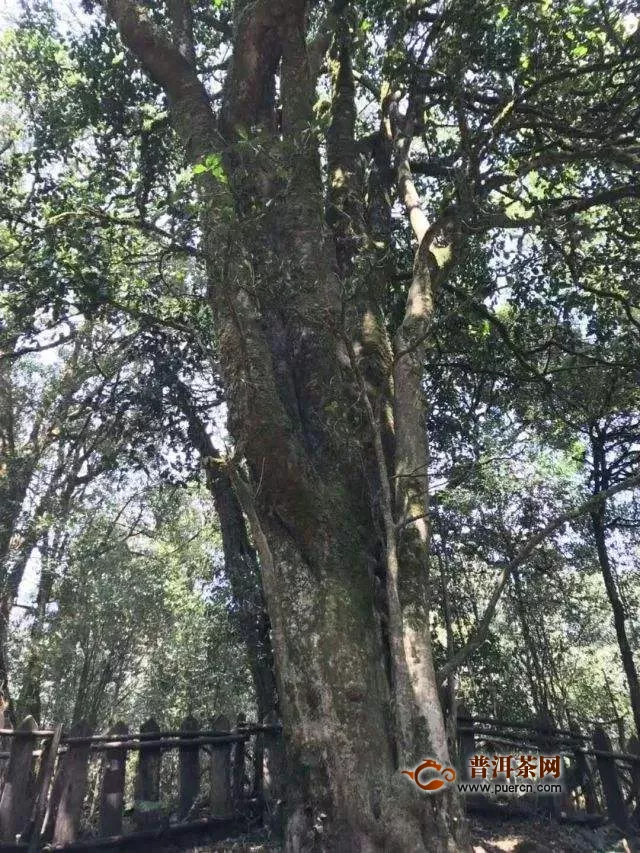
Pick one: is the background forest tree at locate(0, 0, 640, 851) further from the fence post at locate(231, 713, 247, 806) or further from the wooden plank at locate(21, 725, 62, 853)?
the wooden plank at locate(21, 725, 62, 853)

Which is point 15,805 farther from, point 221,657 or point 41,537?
point 41,537

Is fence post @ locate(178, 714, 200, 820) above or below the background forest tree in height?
below

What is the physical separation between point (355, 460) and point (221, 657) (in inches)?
280

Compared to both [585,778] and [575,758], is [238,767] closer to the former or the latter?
[575,758]

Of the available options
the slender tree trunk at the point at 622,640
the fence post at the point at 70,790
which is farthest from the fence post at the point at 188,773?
the slender tree trunk at the point at 622,640

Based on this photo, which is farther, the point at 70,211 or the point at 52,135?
the point at 52,135

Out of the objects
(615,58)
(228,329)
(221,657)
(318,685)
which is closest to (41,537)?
(221,657)

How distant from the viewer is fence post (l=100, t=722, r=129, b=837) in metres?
5.05

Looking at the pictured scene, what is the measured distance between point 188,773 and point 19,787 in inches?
56.7

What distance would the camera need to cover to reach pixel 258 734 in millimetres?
6172

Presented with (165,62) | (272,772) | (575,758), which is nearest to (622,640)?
(575,758)

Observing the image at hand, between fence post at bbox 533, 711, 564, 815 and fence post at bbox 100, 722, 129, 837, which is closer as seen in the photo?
fence post at bbox 100, 722, 129, 837
